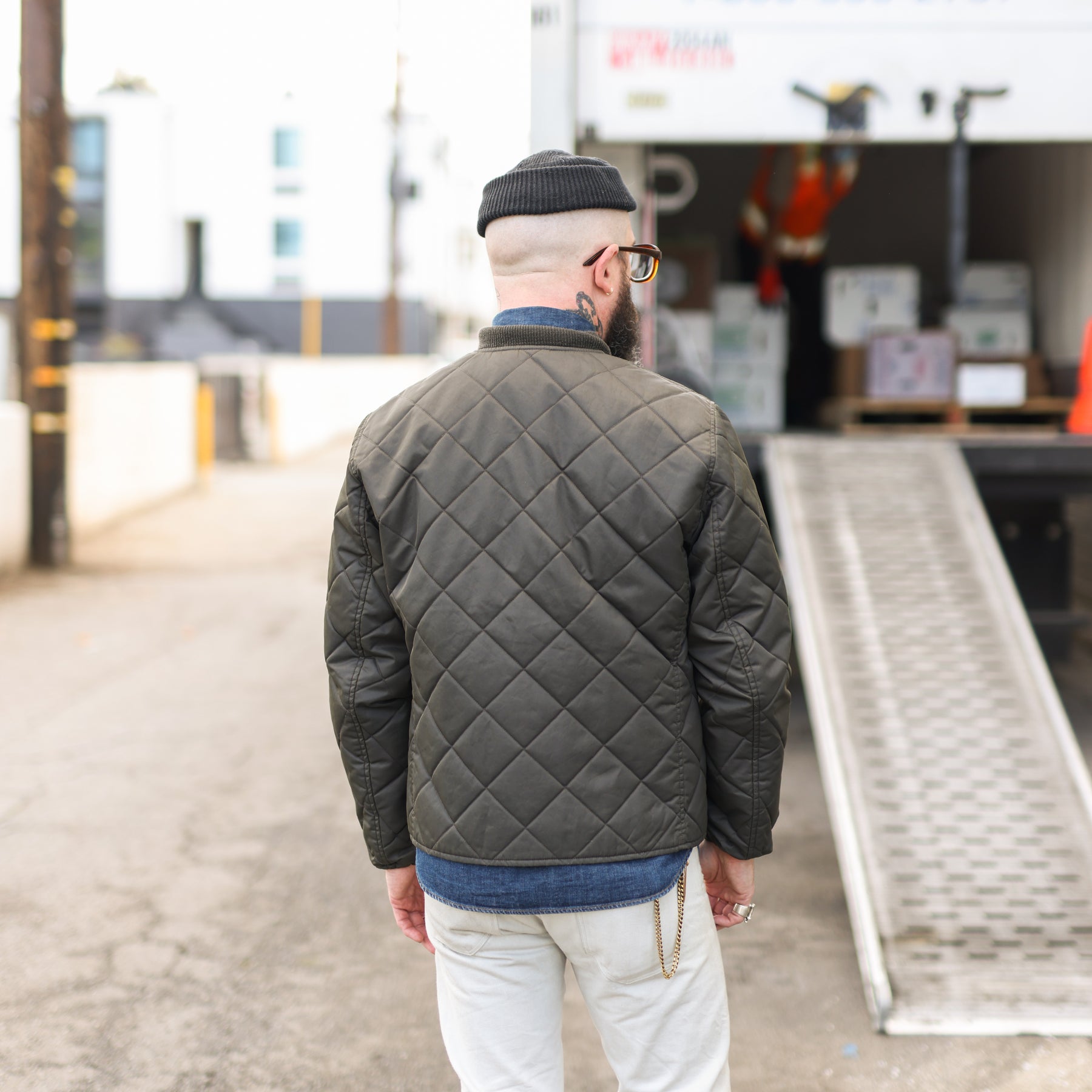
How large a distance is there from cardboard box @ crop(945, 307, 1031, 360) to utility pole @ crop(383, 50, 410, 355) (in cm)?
2226

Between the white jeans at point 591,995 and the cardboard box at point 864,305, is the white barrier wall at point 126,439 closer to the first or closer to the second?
the cardboard box at point 864,305

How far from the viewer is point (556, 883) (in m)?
1.92

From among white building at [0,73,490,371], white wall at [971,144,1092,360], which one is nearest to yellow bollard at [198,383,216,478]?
white wall at [971,144,1092,360]

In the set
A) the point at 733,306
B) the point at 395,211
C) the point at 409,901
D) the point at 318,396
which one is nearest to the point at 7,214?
the point at 395,211

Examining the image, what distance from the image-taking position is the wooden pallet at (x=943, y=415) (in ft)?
21.2

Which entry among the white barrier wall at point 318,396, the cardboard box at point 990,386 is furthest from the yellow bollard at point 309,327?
the cardboard box at point 990,386

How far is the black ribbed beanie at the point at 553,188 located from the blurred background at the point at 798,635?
2186mm

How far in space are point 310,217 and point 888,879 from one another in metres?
44.7

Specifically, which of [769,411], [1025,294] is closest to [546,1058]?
[769,411]

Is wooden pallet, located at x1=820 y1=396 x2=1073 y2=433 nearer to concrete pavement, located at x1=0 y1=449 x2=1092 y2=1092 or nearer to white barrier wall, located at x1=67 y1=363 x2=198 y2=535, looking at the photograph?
concrete pavement, located at x1=0 y1=449 x2=1092 y2=1092

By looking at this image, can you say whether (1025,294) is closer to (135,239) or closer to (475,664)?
(475,664)

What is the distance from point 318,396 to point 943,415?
18.3 m

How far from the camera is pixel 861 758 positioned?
4113 millimetres

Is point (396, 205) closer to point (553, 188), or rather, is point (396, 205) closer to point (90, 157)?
point (90, 157)
